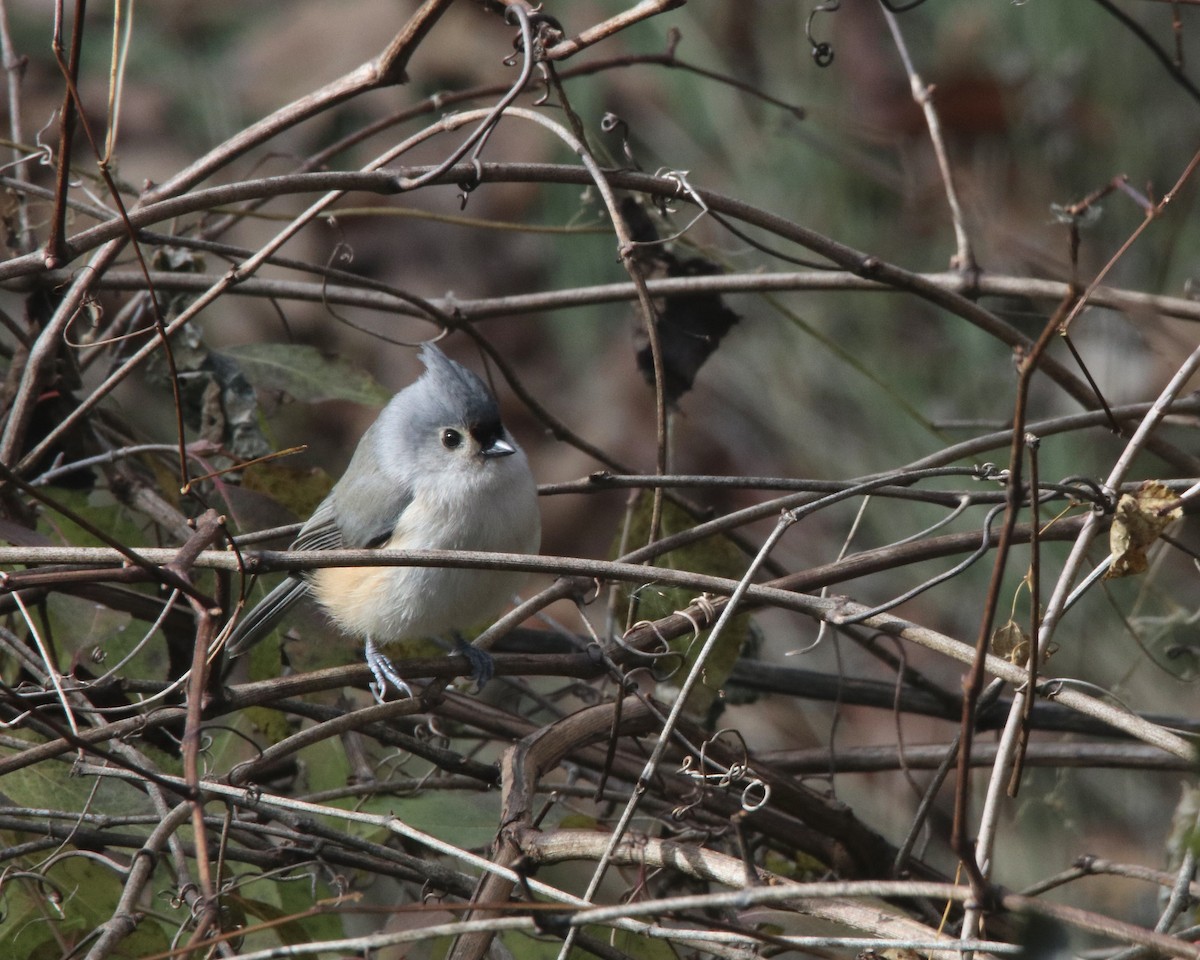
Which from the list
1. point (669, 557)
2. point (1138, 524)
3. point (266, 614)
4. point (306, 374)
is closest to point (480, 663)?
point (669, 557)

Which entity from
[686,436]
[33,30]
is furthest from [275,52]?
[686,436]

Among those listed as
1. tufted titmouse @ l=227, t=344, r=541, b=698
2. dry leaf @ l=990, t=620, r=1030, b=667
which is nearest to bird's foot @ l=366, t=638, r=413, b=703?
tufted titmouse @ l=227, t=344, r=541, b=698

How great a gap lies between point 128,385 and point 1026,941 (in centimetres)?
482

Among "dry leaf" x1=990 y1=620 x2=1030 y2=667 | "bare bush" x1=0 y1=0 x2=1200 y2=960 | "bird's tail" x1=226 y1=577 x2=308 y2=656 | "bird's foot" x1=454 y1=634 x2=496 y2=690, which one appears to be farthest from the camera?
"bird's tail" x1=226 y1=577 x2=308 y2=656

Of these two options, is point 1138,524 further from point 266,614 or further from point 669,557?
point 266,614

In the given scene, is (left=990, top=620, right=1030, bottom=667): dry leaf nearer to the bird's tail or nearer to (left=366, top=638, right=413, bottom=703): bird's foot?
(left=366, top=638, right=413, bottom=703): bird's foot

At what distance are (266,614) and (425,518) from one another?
365 millimetres

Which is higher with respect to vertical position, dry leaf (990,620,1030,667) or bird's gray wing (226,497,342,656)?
dry leaf (990,620,1030,667)

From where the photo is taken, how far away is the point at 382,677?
2.26 m

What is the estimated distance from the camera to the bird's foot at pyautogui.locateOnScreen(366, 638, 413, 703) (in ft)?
7.16

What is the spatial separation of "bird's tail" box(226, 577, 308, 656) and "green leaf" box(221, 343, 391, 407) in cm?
39

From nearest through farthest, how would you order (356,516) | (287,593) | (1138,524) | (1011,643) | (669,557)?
(1138,524), (1011,643), (669,557), (287,593), (356,516)

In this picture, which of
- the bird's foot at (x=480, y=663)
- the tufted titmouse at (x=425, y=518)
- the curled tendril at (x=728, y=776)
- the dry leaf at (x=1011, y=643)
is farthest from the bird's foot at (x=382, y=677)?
the dry leaf at (x=1011, y=643)

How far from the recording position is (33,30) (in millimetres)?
6457
